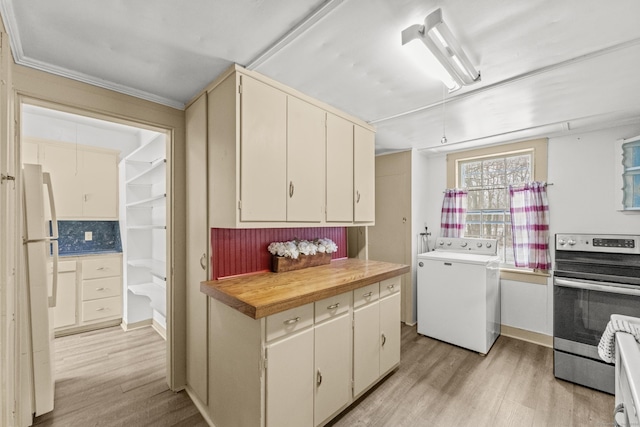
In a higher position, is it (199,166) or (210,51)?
(210,51)

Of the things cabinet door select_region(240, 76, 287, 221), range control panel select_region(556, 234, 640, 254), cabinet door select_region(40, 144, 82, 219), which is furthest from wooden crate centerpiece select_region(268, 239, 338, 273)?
cabinet door select_region(40, 144, 82, 219)

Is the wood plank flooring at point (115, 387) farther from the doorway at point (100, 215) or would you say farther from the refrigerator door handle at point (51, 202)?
the refrigerator door handle at point (51, 202)

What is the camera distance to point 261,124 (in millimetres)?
1789

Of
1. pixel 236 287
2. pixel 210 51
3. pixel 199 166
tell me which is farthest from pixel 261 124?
pixel 236 287

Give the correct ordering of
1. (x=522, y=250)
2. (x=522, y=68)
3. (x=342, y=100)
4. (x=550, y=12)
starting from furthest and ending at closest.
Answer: (x=522, y=250)
(x=342, y=100)
(x=522, y=68)
(x=550, y=12)

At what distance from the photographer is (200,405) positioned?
2.06 meters

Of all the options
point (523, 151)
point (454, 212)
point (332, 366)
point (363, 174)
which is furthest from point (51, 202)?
point (523, 151)

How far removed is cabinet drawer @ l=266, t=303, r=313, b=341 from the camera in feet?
4.88

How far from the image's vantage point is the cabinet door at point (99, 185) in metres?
3.56

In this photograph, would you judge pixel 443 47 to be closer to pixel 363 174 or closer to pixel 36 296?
pixel 363 174

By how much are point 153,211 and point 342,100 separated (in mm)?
2932

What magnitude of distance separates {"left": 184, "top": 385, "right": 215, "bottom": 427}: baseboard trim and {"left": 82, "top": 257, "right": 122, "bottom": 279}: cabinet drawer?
2179 millimetres

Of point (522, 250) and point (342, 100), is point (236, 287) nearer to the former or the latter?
point (342, 100)

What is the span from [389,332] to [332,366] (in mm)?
781
